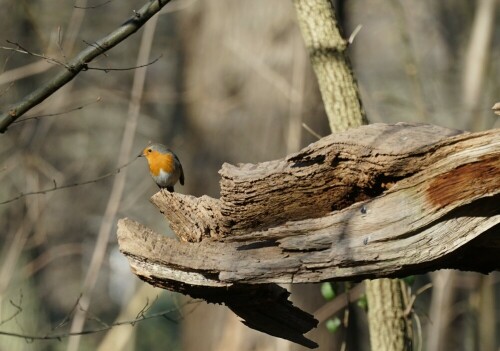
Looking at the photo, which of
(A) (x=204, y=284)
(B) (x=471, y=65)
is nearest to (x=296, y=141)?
(B) (x=471, y=65)

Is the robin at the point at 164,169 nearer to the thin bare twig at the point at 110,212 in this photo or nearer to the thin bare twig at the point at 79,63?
the thin bare twig at the point at 110,212

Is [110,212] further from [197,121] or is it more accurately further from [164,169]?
[197,121]

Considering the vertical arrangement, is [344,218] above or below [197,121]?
below

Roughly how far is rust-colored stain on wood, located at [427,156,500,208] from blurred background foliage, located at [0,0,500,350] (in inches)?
51.5

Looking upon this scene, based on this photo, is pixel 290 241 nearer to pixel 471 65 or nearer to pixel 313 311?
pixel 313 311

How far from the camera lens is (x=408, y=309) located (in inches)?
153

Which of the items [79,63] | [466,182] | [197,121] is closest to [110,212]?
[197,121]

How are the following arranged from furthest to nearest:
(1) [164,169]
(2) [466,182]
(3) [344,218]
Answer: (1) [164,169], (3) [344,218], (2) [466,182]

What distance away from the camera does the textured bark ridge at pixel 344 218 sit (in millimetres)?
2246

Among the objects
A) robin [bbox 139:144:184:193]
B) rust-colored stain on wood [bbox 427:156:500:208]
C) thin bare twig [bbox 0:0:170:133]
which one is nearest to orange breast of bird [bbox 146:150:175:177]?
robin [bbox 139:144:184:193]

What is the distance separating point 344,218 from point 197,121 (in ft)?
12.8

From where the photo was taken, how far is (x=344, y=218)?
241 cm

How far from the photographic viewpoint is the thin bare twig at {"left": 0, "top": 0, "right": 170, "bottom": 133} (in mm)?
2861

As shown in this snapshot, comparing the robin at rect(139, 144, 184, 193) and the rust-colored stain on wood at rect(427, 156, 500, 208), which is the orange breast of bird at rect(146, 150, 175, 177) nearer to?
the robin at rect(139, 144, 184, 193)
